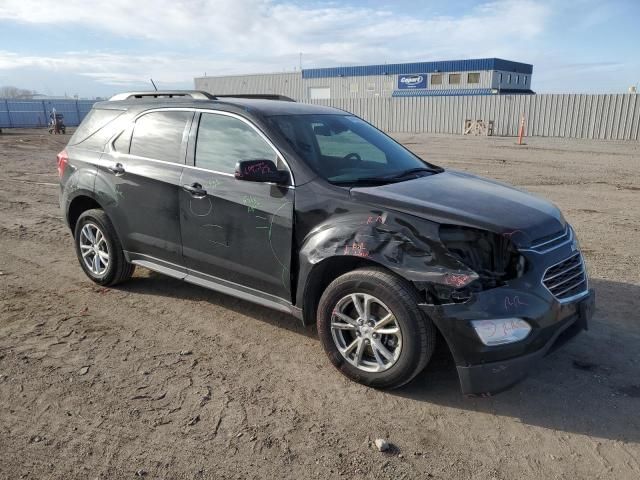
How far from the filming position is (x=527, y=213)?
3.65 meters

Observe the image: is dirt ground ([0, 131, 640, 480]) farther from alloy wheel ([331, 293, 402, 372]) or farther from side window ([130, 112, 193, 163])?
side window ([130, 112, 193, 163])

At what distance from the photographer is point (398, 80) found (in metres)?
49.3

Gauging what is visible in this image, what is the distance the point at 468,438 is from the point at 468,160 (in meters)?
15.0

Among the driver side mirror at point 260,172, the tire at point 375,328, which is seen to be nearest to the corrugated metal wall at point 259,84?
the driver side mirror at point 260,172

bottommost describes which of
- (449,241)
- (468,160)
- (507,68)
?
(468,160)

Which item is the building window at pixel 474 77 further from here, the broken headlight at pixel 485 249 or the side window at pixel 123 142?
the broken headlight at pixel 485 249

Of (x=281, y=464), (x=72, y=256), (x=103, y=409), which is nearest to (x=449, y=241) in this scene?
(x=281, y=464)

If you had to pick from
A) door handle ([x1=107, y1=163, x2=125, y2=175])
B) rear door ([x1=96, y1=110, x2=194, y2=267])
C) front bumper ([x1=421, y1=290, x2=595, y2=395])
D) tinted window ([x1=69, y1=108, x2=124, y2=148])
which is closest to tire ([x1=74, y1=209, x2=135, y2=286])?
rear door ([x1=96, y1=110, x2=194, y2=267])

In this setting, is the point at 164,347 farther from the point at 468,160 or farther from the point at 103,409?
the point at 468,160

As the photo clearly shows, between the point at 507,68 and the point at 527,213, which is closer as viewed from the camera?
the point at 527,213

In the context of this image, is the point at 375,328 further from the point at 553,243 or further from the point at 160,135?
the point at 160,135

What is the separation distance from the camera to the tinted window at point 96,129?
5342 millimetres

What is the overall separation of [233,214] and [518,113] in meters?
29.2

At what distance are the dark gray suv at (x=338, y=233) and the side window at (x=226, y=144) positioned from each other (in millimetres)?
13
